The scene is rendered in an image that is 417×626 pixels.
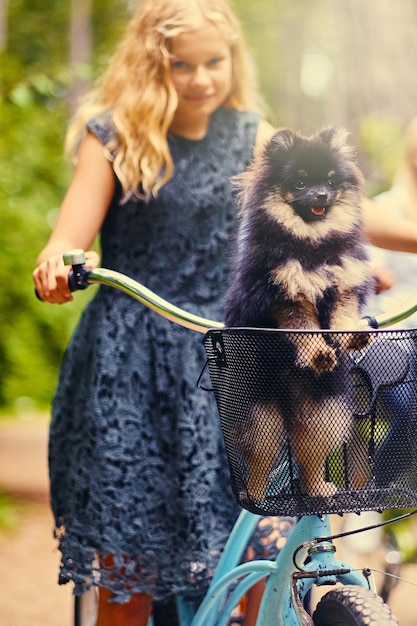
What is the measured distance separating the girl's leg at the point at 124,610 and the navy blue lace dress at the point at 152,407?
0.10m

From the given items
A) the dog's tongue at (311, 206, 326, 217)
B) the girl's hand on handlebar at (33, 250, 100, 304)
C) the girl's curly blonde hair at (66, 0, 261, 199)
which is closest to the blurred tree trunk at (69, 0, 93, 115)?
the girl's curly blonde hair at (66, 0, 261, 199)

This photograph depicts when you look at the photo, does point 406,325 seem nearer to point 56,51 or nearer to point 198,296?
point 198,296

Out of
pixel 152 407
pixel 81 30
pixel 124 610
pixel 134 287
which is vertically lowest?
pixel 124 610

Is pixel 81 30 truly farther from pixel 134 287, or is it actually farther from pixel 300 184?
pixel 300 184

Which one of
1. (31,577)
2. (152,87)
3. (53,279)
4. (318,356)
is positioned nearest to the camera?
(318,356)

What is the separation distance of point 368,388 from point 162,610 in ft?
4.68

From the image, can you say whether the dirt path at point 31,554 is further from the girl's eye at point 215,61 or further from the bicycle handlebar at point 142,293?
the girl's eye at point 215,61

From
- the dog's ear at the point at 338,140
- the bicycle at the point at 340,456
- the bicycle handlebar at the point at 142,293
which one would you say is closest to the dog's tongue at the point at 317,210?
the dog's ear at the point at 338,140

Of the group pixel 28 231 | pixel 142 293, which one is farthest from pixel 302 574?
pixel 28 231

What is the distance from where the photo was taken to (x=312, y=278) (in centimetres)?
175

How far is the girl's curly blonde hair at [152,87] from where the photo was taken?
8.98 ft

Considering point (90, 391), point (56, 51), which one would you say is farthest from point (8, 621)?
point (56, 51)

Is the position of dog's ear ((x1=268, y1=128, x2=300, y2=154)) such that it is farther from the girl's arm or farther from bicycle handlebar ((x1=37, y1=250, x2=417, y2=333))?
the girl's arm

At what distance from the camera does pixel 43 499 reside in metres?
7.30
